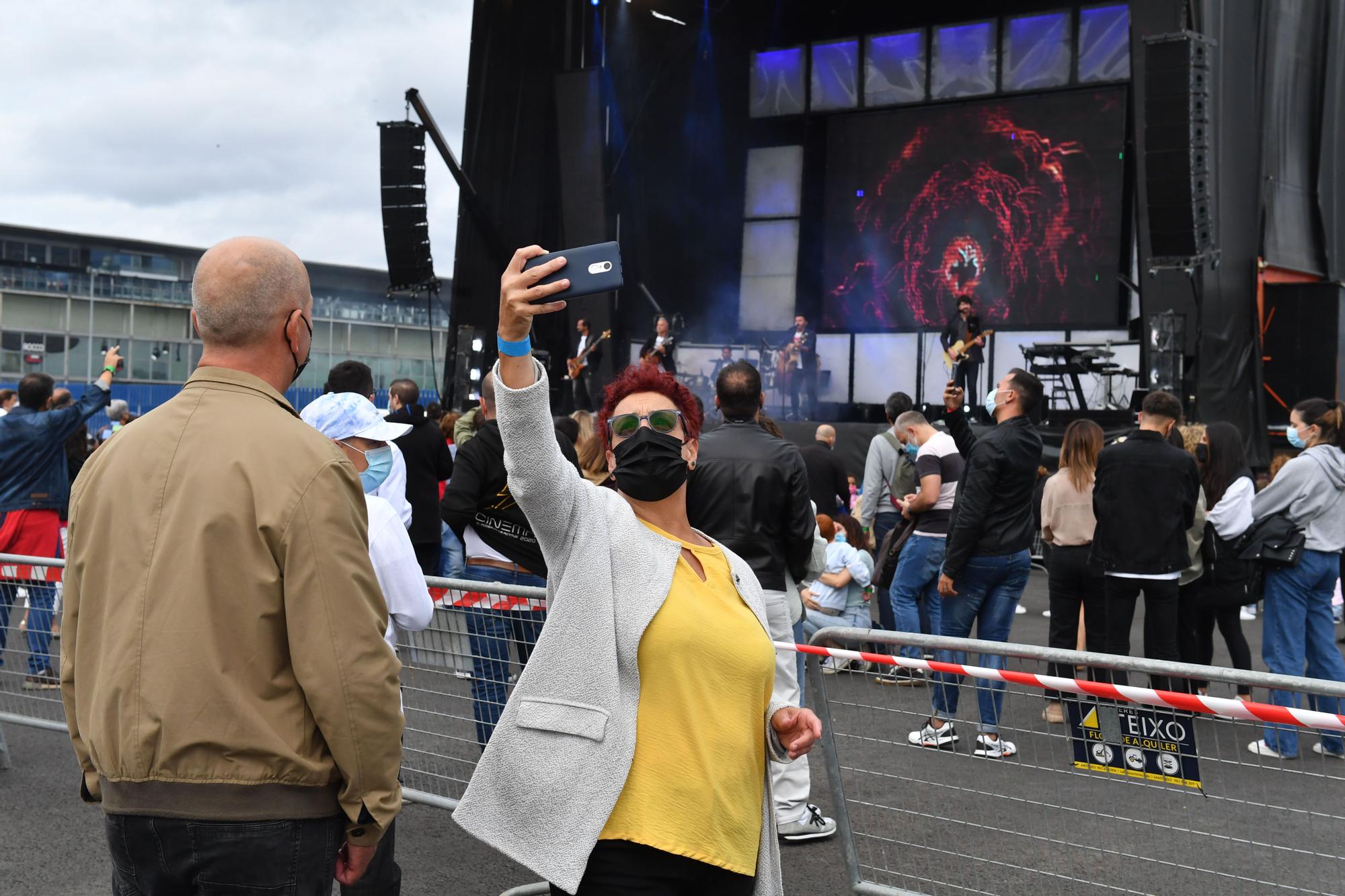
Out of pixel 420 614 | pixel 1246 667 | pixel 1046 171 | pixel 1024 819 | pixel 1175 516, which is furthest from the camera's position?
pixel 1046 171

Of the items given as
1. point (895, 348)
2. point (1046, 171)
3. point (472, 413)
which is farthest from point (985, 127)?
point (472, 413)

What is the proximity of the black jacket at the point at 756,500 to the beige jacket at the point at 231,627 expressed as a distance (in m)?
2.56

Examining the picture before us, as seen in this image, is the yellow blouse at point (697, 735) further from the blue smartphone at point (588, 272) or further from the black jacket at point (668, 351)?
the black jacket at point (668, 351)

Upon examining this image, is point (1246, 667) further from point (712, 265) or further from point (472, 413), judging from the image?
point (712, 265)

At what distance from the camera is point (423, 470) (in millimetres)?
7027

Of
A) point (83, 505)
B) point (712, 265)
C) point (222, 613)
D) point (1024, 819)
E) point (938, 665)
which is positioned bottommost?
point (1024, 819)

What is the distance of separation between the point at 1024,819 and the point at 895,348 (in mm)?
16449

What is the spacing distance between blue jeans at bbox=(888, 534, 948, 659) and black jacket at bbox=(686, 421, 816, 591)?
2.40 meters

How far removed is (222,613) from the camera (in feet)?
5.96

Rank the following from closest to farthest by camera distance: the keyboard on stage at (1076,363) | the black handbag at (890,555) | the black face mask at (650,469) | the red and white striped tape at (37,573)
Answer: the black face mask at (650,469) → the red and white striped tape at (37,573) → the black handbag at (890,555) → the keyboard on stage at (1076,363)

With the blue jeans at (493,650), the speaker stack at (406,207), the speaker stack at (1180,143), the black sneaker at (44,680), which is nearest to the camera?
the blue jeans at (493,650)

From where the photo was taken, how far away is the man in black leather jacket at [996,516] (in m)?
5.75

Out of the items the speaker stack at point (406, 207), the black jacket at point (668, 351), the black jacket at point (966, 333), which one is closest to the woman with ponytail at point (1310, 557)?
the black jacket at point (966, 333)

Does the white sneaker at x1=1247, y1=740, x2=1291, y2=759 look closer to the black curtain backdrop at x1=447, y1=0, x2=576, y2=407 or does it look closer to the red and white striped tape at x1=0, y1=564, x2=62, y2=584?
the red and white striped tape at x1=0, y1=564, x2=62, y2=584
